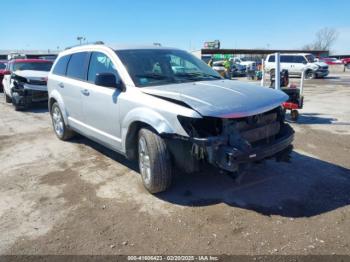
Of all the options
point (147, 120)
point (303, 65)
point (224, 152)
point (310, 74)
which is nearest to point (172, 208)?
point (224, 152)

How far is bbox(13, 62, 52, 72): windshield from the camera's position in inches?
497

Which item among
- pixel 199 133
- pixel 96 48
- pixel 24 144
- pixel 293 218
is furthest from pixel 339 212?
pixel 24 144

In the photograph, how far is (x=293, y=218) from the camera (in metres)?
3.63

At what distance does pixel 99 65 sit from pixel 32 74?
7.38 metres

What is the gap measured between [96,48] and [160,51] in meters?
1.04

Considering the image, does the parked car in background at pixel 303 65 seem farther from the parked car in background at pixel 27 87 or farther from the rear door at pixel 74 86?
the rear door at pixel 74 86

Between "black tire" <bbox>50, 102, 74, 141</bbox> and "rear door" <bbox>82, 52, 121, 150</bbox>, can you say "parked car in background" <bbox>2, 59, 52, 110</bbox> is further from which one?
"rear door" <bbox>82, 52, 121, 150</bbox>

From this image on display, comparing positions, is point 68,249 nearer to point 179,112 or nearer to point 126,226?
point 126,226

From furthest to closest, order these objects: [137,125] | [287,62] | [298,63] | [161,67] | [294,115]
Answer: [287,62] < [298,63] < [294,115] < [161,67] < [137,125]

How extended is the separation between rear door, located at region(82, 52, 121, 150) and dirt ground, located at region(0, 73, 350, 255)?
595 millimetres

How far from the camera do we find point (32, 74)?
37.6 ft

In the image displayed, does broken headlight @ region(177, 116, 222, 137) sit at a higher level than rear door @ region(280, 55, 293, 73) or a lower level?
higher

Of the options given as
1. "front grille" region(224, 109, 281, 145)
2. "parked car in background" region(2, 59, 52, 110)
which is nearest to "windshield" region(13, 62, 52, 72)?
"parked car in background" region(2, 59, 52, 110)

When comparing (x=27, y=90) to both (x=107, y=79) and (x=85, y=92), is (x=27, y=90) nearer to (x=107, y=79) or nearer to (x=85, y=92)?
(x=85, y=92)
